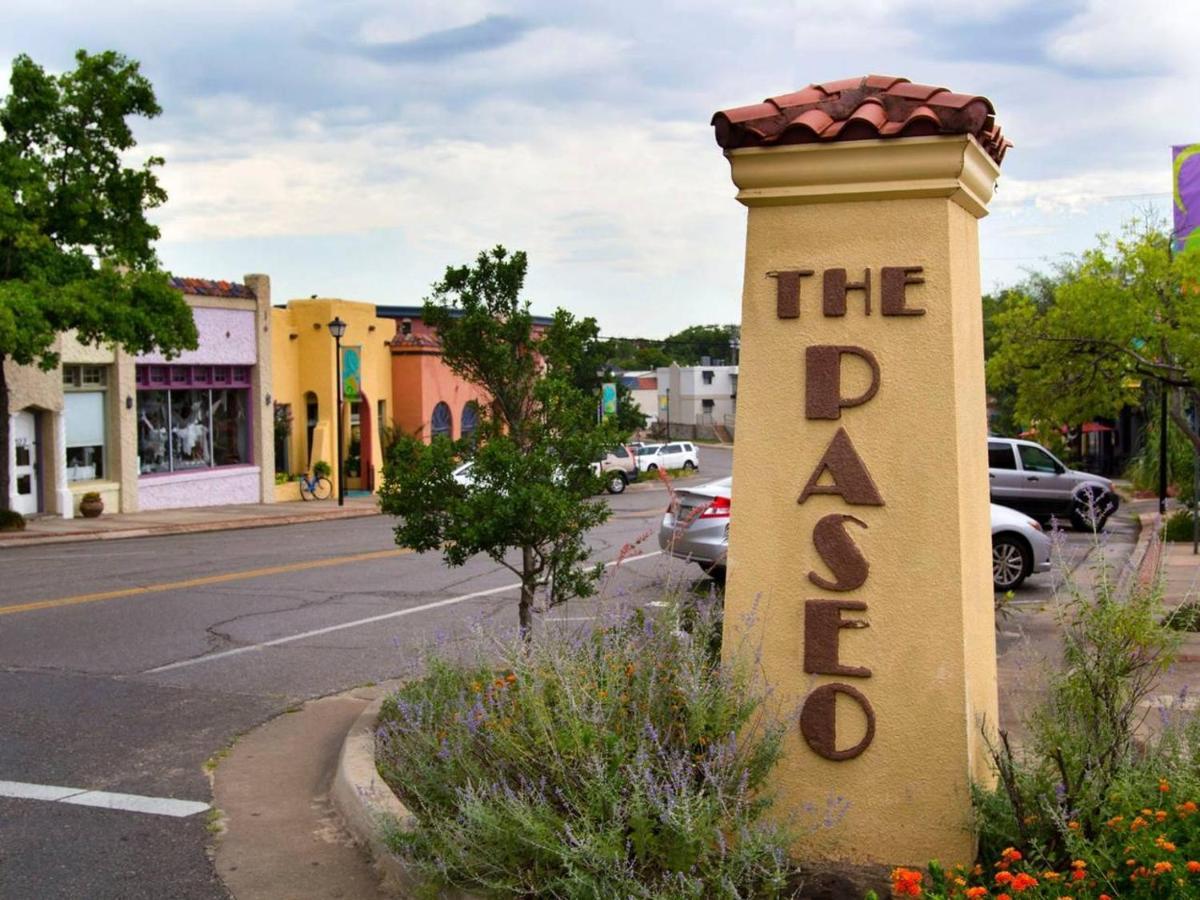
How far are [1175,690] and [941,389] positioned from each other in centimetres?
628

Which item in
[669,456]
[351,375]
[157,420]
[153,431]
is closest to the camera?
[153,431]

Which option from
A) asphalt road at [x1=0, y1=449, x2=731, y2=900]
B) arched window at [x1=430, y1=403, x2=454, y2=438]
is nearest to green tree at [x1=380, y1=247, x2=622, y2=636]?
asphalt road at [x1=0, y1=449, x2=731, y2=900]

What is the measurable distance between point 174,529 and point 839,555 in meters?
24.2

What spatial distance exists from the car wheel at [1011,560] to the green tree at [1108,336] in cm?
352

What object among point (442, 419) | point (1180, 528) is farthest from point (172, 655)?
point (442, 419)

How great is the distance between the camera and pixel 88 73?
25047mm

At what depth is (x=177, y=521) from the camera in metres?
28.7

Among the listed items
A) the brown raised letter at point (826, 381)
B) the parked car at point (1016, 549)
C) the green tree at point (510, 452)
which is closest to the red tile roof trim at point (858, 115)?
the brown raised letter at point (826, 381)

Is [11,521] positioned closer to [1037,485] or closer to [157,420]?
[157,420]

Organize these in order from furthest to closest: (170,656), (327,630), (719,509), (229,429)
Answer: (229,429)
(719,509)
(327,630)
(170,656)

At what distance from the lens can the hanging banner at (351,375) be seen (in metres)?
38.8

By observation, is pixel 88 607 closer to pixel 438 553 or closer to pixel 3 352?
pixel 438 553

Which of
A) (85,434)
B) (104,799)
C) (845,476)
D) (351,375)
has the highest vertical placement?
(351,375)

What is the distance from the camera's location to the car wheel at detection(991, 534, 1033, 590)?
55.2ft
